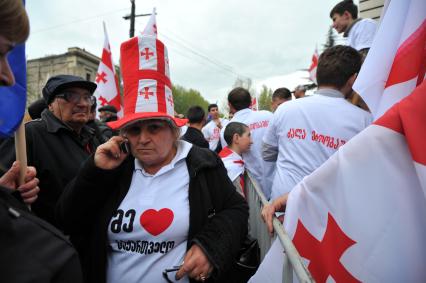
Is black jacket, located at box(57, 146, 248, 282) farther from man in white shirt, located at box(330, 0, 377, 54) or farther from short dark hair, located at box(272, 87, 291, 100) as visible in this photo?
short dark hair, located at box(272, 87, 291, 100)

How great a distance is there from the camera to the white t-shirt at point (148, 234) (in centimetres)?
167

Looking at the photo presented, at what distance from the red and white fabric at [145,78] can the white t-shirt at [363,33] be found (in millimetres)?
2471

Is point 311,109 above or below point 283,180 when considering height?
above

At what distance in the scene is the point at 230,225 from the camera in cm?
177

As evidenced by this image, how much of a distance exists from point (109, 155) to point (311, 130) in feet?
4.73

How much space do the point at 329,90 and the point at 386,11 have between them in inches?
27.3

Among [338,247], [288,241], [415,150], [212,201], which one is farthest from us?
[212,201]

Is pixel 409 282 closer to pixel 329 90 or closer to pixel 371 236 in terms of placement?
pixel 371 236

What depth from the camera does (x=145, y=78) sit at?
196cm

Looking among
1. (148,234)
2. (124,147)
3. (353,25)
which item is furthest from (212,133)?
(148,234)

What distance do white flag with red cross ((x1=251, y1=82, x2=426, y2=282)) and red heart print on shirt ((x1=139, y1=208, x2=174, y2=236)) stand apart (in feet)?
2.59

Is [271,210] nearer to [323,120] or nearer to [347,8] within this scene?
[323,120]

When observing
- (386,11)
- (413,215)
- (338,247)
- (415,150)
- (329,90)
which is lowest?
(338,247)

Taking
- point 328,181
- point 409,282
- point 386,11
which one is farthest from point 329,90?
point 409,282
